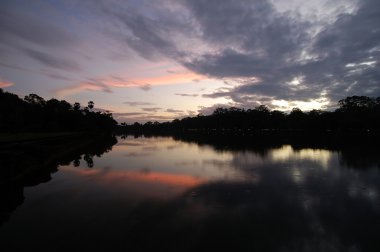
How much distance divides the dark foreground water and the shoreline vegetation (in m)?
13.2

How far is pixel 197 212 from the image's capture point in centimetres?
1187

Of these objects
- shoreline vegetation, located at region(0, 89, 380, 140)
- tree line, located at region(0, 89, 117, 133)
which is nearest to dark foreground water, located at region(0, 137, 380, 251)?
shoreline vegetation, located at region(0, 89, 380, 140)

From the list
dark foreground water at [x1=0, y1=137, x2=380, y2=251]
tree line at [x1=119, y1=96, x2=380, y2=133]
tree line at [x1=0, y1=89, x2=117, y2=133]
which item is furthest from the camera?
tree line at [x1=119, y1=96, x2=380, y2=133]

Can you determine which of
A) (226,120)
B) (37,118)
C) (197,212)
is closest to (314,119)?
(226,120)

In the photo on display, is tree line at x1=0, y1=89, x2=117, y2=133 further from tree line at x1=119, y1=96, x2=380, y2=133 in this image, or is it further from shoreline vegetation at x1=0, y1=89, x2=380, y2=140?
tree line at x1=119, y1=96, x2=380, y2=133

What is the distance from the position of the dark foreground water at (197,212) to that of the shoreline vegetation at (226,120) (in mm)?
13199

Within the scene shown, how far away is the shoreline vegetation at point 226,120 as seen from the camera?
169ft

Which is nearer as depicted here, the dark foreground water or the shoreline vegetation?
the dark foreground water

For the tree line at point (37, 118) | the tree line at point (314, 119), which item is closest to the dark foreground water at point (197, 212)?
the tree line at point (37, 118)

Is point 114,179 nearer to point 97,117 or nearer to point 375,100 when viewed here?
point 97,117

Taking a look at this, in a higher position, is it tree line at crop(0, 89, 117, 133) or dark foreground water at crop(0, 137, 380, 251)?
tree line at crop(0, 89, 117, 133)

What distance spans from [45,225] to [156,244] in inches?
190

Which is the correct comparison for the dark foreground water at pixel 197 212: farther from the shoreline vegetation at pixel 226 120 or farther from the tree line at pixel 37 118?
the tree line at pixel 37 118

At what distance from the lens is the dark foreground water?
904cm
